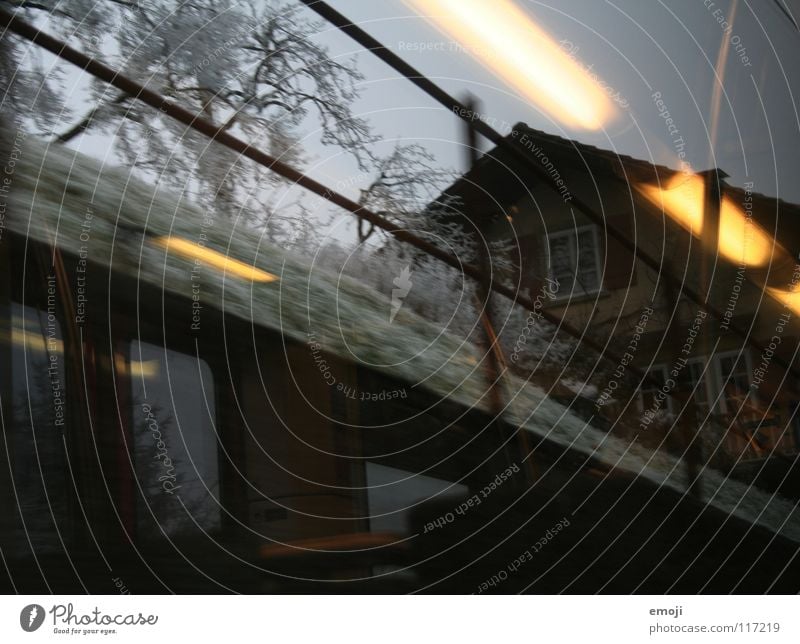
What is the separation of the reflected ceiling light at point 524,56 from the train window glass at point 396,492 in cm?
45

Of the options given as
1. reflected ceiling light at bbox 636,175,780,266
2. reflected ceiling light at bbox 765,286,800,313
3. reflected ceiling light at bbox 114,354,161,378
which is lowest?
reflected ceiling light at bbox 114,354,161,378

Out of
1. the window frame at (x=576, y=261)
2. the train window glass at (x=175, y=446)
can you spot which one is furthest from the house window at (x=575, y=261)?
the train window glass at (x=175, y=446)

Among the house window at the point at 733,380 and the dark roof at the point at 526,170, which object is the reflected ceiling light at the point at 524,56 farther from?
the house window at the point at 733,380

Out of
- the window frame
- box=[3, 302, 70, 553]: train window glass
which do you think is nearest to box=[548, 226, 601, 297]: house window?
the window frame

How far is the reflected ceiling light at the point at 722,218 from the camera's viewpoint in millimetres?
871

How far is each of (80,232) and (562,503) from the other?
2.14 feet

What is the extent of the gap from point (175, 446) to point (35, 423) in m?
0.17

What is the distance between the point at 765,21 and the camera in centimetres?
91

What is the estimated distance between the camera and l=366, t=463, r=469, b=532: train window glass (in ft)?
2.88

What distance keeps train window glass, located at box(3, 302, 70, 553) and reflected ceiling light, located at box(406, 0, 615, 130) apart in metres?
0.59

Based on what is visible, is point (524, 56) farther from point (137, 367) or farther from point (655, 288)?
point (137, 367)

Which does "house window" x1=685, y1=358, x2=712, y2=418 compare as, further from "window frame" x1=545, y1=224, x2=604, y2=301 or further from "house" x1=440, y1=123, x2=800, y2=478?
"window frame" x1=545, y1=224, x2=604, y2=301

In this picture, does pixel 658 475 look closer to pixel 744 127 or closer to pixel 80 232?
pixel 744 127
